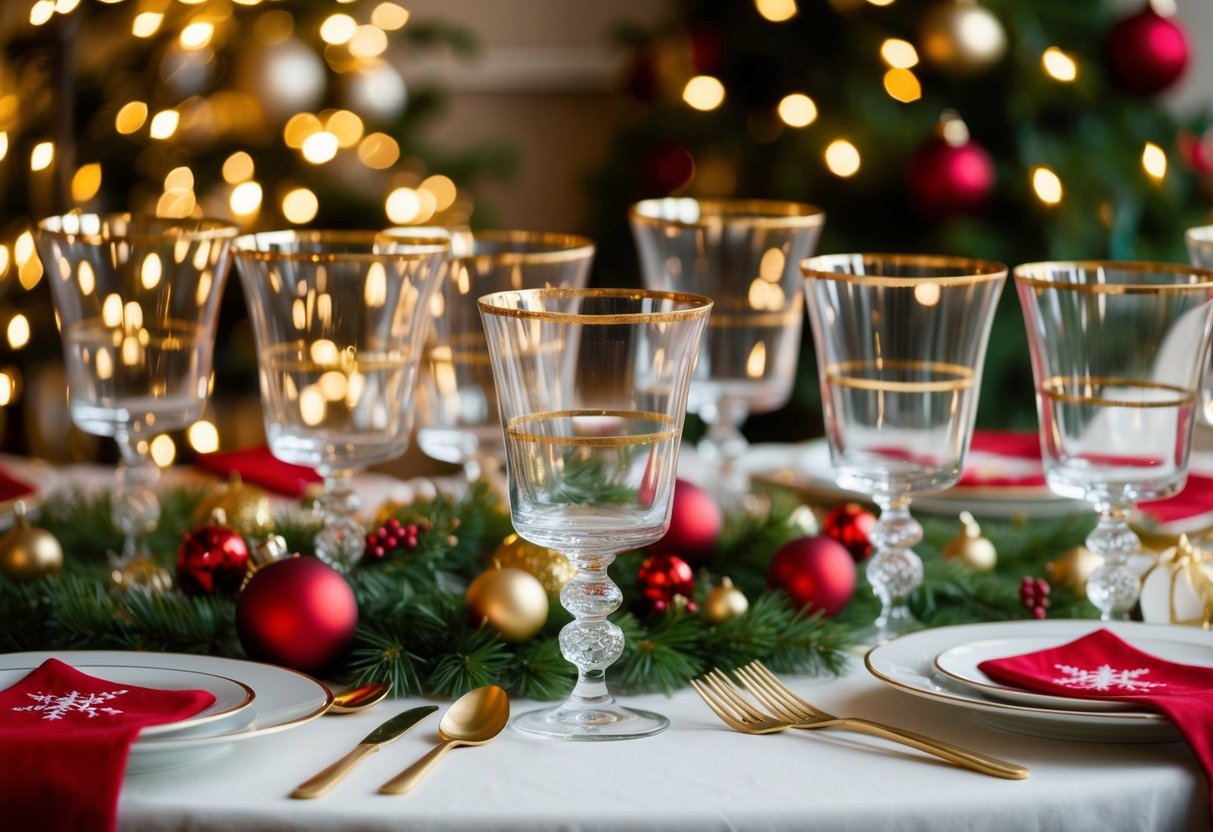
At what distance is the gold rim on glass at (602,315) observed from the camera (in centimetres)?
96

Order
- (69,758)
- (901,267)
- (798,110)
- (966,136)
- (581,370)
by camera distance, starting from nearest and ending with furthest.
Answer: (69,758) → (581,370) → (901,267) → (966,136) → (798,110)

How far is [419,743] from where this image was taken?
0.96 m

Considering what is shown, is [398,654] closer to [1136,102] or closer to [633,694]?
[633,694]

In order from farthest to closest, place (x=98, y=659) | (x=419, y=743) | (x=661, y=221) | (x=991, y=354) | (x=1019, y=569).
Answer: (x=991, y=354) < (x=661, y=221) < (x=1019, y=569) < (x=98, y=659) < (x=419, y=743)

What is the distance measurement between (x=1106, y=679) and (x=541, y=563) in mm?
455

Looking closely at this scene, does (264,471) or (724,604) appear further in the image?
(264,471)

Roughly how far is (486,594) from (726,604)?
0.66 ft

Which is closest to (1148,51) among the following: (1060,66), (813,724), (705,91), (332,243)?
(1060,66)

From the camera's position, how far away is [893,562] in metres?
1.23

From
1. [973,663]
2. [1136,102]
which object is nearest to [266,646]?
[973,663]

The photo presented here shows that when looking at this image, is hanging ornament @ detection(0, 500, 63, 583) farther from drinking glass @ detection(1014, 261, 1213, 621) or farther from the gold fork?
drinking glass @ detection(1014, 261, 1213, 621)

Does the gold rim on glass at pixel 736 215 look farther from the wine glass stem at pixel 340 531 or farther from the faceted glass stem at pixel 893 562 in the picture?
the wine glass stem at pixel 340 531

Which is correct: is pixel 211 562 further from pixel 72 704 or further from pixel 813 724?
pixel 813 724

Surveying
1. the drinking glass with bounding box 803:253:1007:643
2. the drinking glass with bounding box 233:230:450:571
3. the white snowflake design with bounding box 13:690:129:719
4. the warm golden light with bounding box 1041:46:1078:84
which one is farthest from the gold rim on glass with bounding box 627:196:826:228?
the warm golden light with bounding box 1041:46:1078:84
